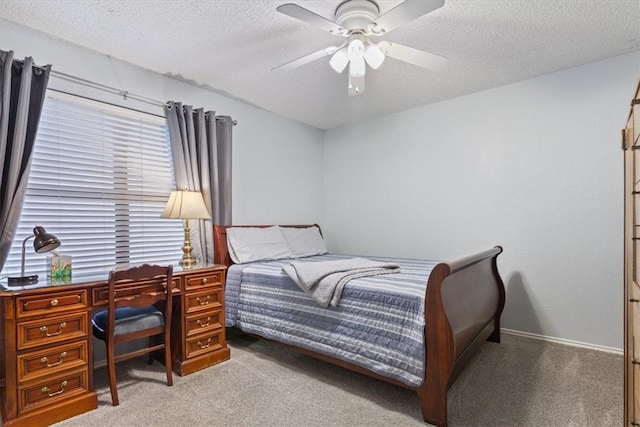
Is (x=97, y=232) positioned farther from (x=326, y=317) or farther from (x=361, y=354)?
(x=361, y=354)

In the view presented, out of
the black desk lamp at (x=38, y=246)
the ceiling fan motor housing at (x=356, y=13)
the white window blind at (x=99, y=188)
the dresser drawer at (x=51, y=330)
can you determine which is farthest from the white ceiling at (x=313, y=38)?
the dresser drawer at (x=51, y=330)

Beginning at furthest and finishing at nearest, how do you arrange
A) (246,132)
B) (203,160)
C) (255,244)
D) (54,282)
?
(246,132)
(255,244)
(203,160)
(54,282)

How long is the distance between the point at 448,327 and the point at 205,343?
178cm

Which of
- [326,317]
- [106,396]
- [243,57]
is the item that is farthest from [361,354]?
[243,57]

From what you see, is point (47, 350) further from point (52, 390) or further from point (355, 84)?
point (355, 84)

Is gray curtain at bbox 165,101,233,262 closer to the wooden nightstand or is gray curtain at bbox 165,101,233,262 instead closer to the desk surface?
the wooden nightstand

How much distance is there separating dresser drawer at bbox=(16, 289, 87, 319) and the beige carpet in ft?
2.01

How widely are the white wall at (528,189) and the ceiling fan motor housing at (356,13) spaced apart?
76.3 inches

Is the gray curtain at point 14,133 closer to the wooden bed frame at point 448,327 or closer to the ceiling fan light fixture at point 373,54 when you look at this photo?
the wooden bed frame at point 448,327

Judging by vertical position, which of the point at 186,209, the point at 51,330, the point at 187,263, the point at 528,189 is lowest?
the point at 51,330

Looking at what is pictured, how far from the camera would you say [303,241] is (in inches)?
154

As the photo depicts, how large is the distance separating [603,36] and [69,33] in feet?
12.4

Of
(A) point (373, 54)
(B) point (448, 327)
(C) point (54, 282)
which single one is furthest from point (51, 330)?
(A) point (373, 54)

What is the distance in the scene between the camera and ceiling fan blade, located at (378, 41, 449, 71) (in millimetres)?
2035
